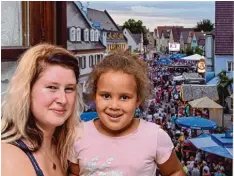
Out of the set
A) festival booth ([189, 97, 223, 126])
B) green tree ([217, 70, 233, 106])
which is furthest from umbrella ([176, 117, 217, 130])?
green tree ([217, 70, 233, 106])

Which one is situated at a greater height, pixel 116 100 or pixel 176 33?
pixel 176 33

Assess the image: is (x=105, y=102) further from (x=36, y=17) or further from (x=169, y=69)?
(x=169, y=69)

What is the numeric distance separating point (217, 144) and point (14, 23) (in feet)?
14.6

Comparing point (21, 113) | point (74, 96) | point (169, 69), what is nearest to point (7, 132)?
point (21, 113)

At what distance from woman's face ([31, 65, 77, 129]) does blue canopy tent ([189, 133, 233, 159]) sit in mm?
4105

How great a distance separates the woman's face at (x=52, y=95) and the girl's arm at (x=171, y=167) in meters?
0.27

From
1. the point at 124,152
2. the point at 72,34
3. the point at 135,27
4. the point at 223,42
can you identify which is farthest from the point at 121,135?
the point at 135,27

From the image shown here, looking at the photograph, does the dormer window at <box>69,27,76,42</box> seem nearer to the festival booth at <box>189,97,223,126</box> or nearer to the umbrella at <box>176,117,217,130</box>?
the festival booth at <box>189,97,223,126</box>

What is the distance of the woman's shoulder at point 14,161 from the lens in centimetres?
73

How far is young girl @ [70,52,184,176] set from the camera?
927 mm

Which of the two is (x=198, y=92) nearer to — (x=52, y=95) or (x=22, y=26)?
(x=22, y=26)

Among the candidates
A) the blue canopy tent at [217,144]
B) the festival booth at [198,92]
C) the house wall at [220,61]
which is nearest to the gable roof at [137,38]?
the house wall at [220,61]

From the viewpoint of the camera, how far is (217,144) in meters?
5.19

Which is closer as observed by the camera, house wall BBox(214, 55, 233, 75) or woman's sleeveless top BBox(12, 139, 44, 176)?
woman's sleeveless top BBox(12, 139, 44, 176)
